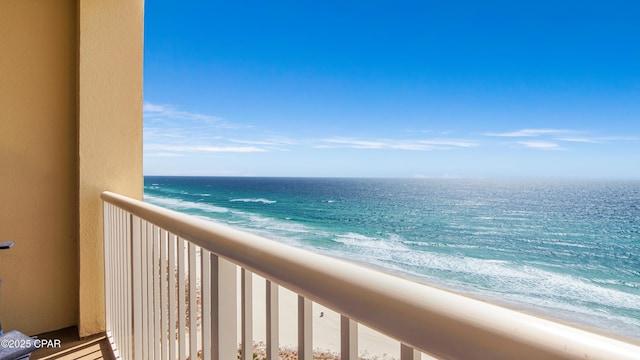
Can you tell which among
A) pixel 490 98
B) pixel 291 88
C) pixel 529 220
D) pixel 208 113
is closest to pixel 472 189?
pixel 490 98

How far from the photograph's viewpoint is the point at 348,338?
45cm

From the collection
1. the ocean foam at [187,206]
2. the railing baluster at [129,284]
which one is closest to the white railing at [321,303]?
the railing baluster at [129,284]

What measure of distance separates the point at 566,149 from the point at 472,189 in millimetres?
10924

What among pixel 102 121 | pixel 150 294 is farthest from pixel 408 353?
pixel 102 121

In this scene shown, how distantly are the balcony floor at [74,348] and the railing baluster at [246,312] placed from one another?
5.49ft

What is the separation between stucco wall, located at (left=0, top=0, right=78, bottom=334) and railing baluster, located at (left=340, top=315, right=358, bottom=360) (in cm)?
226

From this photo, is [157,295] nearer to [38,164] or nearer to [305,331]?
[305,331]

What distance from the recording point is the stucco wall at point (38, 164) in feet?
6.76

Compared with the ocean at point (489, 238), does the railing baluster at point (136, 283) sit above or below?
above

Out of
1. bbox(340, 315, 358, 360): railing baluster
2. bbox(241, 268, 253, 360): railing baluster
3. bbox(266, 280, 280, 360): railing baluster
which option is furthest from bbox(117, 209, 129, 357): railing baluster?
bbox(340, 315, 358, 360): railing baluster

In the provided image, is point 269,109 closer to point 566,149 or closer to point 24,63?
point 566,149

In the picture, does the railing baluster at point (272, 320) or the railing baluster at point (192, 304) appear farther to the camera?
the railing baluster at point (192, 304)

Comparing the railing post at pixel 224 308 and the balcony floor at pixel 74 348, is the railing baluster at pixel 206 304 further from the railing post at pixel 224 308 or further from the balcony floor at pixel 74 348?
the balcony floor at pixel 74 348

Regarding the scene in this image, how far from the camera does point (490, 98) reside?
106ft
